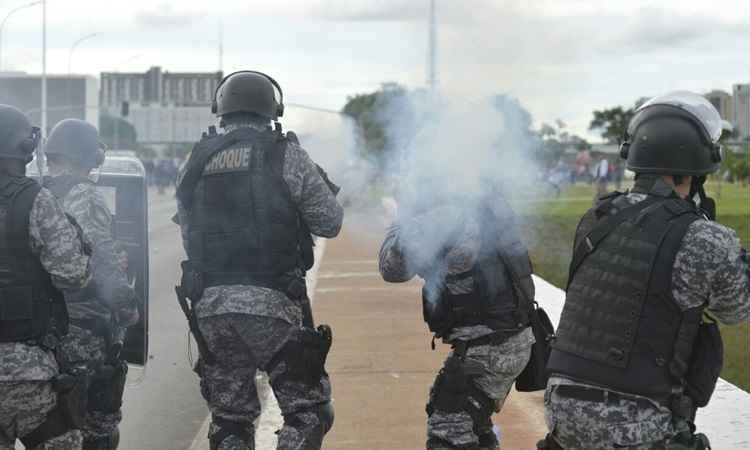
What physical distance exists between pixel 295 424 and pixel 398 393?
10.5 feet

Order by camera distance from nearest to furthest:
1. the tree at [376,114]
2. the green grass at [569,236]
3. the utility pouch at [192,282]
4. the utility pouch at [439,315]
→ 1. the utility pouch at [439,315]
2. the utility pouch at [192,282]
3. the tree at [376,114]
4. the green grass at [569,236]

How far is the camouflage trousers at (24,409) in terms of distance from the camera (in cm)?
464

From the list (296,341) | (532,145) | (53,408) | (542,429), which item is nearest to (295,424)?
(296,341)

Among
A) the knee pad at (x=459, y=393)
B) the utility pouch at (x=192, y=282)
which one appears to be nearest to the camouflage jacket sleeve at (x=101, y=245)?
the utility pouch at (x=192, y=282)

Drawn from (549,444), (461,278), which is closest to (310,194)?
(461,278)

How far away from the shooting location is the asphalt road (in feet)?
25.4

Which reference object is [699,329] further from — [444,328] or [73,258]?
[73,258]

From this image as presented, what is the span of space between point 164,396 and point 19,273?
4597 mm

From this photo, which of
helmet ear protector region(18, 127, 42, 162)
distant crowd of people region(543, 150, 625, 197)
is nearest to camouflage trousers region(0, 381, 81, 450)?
helmet ear protector region(18, 127, 42, 162)

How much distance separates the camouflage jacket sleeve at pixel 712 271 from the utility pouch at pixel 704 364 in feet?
0.30

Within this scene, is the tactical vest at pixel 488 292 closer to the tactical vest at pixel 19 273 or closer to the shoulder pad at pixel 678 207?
the shoulder pad at pixel 678 207

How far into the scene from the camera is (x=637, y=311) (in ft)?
12.8

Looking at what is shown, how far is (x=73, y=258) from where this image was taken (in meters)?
4.81

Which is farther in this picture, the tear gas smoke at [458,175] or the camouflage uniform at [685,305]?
the tear gas smoke at [458,175]
